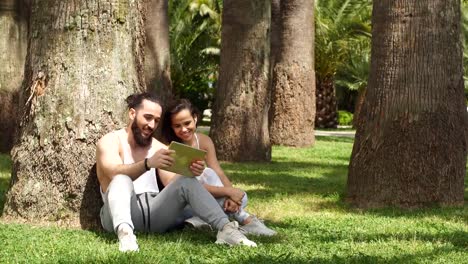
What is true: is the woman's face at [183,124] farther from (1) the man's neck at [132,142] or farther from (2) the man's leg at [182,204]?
(2) the man's leg at [182,204]

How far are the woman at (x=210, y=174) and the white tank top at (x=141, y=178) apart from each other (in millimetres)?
417

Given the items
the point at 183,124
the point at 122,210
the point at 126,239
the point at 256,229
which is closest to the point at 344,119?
the point at 183,124

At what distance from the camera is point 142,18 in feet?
28.5

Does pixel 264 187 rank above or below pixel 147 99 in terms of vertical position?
below

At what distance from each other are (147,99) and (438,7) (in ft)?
12.2

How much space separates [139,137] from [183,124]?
1.68 ft

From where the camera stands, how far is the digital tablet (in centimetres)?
720

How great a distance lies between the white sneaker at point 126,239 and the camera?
22.3 ft

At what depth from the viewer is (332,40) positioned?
34.6m

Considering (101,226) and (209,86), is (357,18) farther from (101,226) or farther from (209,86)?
(101,226)

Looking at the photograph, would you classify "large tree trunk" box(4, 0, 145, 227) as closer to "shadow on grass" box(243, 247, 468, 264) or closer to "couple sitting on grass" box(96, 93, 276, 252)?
"couple sitting on grass" box(96, 93, 276, 252)

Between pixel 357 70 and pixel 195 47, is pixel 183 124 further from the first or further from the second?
pixel 195 47

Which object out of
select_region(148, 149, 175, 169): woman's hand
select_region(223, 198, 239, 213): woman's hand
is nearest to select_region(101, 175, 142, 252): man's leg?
select_region(148, 149, 175, 169): woman's hand

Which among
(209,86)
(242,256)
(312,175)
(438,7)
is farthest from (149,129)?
(209,86)
